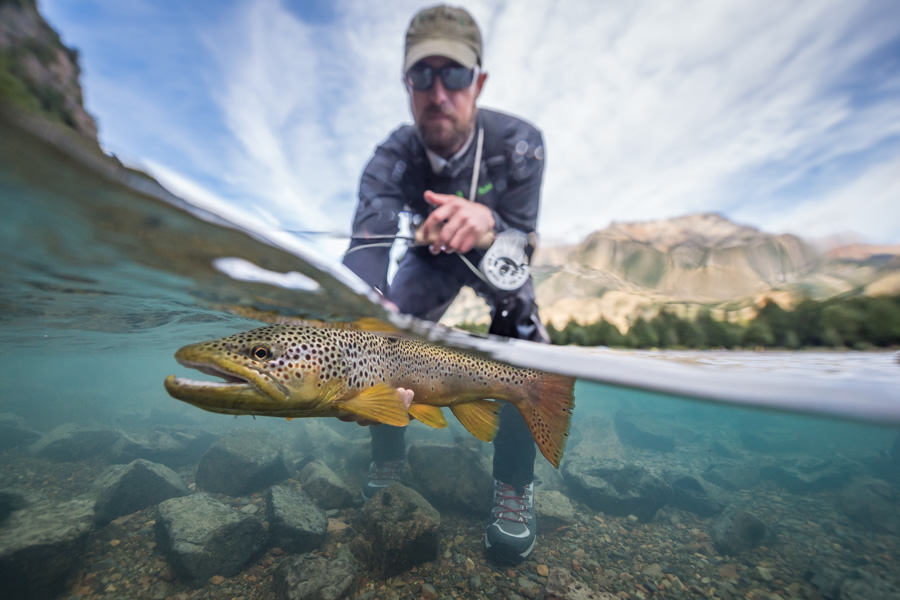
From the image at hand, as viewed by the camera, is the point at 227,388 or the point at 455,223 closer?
the point at 227,388

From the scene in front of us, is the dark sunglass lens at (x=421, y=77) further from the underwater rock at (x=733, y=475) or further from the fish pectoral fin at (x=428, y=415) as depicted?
the underwater rock at (x=733, y=475)

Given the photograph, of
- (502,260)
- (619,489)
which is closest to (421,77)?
(502,260)

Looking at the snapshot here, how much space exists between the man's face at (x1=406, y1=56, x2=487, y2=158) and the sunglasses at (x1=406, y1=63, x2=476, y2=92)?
0.04 metres

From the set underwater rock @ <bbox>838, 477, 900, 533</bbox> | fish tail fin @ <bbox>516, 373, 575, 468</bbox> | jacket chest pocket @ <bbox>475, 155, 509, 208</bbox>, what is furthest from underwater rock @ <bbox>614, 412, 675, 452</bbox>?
jacket chest pocket @ <bbox>475, 155, 509, 208</bbox>

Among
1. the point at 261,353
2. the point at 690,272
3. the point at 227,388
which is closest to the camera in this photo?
the point at 227,388

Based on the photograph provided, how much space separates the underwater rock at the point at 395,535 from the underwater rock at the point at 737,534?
303 inches

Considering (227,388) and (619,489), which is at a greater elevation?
(227,388)

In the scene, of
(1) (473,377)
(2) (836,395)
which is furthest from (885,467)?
(1) (473,377)

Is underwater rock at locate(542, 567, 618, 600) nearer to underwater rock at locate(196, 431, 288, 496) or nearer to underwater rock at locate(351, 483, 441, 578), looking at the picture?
underwater rock at locate(351, 483, 441, 578)

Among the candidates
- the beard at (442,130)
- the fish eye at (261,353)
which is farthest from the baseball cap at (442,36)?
the fish eye at (261,353)

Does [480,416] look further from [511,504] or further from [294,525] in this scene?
[294,525]

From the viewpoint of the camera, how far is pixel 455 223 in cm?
281

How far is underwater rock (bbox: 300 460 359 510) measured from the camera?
8156mm

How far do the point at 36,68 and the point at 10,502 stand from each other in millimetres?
9083
